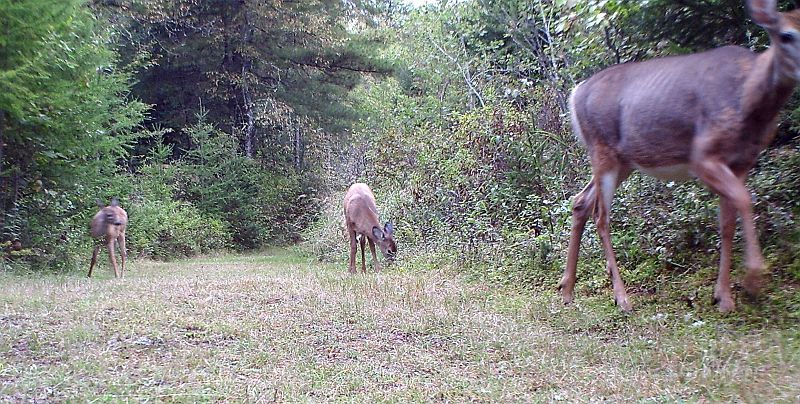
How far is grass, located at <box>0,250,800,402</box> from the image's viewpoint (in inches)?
142

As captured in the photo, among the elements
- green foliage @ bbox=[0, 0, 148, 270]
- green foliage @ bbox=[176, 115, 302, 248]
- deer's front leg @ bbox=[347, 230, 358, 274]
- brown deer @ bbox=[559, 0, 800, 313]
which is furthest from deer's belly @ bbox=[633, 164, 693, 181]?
green foliage @ bbox=[176, 115, 302, 248]

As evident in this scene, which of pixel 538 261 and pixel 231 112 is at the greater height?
pixel 231 112

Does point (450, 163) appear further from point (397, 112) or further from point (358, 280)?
point (397, 112)

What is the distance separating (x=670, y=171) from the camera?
16.4ft

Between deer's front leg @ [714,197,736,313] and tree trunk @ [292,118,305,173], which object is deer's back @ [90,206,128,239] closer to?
deer's front leg @ [714,197,736,313]

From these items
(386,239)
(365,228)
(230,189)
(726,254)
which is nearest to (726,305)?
(726,254)

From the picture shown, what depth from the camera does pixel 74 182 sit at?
1212 centimetres

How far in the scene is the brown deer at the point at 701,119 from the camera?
428 centimetres

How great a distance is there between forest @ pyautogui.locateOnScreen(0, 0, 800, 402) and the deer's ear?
0.70 metres

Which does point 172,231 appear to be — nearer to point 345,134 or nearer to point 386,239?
point 386,239

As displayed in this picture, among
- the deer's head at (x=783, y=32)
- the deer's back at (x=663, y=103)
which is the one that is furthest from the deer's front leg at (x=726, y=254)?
the deer's head at (x=783, y=32)

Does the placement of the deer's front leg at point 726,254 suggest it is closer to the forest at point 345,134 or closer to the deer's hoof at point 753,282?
the forest at point 345,134

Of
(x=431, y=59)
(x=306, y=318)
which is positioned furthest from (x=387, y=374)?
(x=431, y=59)

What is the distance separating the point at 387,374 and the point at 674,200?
3.91 m
